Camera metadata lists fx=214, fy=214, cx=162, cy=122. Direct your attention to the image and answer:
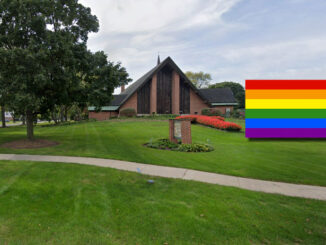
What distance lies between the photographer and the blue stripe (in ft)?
43.9

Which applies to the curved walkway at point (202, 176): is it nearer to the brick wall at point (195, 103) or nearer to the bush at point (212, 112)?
the bush at point (212, 112)

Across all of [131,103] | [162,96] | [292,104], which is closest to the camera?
[292,104]

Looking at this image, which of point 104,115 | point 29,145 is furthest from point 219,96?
point 29,145

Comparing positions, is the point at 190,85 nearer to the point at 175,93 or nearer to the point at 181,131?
the point at 175,93

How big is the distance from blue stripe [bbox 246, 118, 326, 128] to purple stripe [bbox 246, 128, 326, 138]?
0.23 meters

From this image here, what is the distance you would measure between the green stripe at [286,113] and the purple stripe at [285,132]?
972 mm

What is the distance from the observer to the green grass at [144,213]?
11.9 feet

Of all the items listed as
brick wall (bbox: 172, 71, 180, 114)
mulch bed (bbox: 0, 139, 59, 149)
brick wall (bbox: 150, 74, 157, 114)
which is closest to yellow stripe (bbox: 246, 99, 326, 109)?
mulch bed (bbox: 0, 139, 59, 149)

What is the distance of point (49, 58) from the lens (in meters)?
10.4

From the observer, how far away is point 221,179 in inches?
249

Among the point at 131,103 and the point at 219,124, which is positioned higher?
the point at 131,103

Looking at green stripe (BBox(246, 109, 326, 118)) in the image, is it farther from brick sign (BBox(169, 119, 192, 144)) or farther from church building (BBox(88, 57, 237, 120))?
church building (BBox(88, 57, 237, 120))

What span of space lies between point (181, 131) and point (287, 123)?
7.23 metres

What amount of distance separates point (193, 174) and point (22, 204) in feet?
14.8
